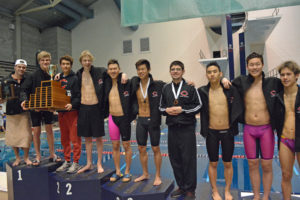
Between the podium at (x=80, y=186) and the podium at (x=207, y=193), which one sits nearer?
the podium at (x=207, y=193)

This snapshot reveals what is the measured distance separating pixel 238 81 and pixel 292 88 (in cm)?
64

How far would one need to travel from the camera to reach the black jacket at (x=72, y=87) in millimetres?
3814

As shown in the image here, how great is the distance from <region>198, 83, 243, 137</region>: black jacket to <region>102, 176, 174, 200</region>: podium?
3.33ft

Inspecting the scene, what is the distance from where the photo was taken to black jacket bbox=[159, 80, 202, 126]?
10.1ft

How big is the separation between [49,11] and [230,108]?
17.6 meters

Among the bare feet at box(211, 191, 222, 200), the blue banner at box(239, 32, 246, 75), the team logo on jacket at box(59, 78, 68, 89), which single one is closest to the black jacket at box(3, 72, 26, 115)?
→ the team logo on jacket at box(59, 78, 68, 89)

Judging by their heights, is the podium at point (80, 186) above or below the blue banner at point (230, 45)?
below

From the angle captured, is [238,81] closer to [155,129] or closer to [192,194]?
[155,129]

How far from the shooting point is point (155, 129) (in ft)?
10.9

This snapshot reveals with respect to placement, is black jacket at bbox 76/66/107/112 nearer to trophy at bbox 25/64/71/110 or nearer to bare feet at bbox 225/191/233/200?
trophy at bbox 25/64/71/110

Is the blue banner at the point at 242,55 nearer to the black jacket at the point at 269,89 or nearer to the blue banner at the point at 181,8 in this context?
the black jacket at the point at 269,89

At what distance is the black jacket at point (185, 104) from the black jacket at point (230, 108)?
0.09 metres

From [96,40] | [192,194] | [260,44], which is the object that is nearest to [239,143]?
[192,194]

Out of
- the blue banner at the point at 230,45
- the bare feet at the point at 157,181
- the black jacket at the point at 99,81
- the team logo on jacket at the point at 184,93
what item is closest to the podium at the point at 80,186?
the bare feet at the point at 157,181
